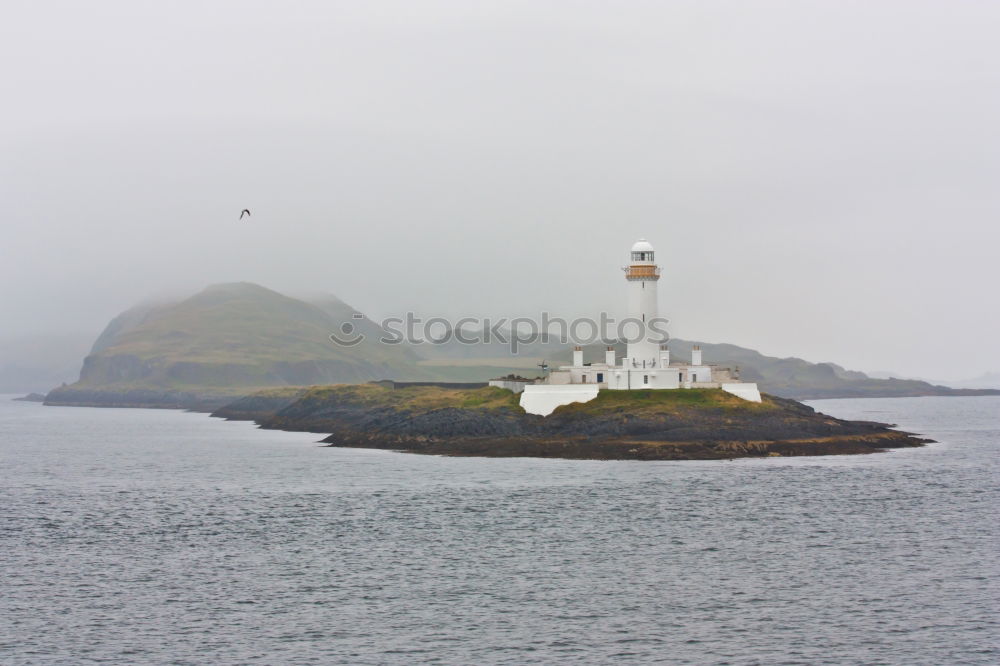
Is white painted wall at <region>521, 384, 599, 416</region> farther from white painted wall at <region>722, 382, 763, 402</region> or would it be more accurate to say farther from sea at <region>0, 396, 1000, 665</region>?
sea at <region>0, 396, 1000, 665</region>

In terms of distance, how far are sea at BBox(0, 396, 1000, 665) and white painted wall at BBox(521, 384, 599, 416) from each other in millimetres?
12795

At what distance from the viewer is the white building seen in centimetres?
8750

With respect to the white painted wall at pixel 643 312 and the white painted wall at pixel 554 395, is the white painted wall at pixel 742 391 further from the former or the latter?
the white painted wall at pixel 554 395

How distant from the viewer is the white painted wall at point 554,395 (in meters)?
86.8

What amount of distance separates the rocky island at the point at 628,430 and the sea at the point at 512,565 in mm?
4286

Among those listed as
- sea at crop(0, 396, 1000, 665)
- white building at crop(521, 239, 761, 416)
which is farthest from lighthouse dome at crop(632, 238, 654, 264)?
sea at crop(0, 396, 1000, 665)

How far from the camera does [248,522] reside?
5297cm

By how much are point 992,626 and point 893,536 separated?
48.8 feet

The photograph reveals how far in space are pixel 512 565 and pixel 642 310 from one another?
5000cm

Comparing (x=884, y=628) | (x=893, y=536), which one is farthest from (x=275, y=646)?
(x=893, y=536)

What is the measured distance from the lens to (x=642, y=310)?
294ft

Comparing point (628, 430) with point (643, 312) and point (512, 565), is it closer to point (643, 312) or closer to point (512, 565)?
point (643, 312)

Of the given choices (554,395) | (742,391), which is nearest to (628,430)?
(554,395)

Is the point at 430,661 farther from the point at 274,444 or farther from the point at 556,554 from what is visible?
the point at 274,444
